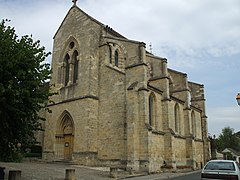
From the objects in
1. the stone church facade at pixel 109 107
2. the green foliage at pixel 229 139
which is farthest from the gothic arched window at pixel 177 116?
the green foliage at pixel 229 139

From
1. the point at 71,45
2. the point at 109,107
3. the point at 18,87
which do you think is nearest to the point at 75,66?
the point at 71,45

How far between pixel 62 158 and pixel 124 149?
6.40m

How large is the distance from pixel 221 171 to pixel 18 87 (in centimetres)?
909

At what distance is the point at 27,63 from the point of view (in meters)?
12.1

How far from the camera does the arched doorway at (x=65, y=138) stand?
76.9 feet

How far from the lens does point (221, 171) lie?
424 inches

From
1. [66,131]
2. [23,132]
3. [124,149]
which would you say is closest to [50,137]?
[66,131]

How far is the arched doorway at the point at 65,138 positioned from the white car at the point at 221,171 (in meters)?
14.3

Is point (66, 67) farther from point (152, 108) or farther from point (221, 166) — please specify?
point (221, 166)

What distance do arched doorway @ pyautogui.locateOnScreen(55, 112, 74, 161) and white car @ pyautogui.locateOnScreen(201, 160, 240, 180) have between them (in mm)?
14289

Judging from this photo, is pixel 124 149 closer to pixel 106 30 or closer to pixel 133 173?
pixel 133 173

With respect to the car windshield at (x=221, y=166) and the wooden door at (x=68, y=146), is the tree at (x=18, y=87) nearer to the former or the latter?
the car windshield at (x=221, y=166)

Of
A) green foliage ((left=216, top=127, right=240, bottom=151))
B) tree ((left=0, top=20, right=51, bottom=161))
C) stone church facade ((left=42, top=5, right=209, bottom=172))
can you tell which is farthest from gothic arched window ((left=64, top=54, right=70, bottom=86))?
green foliage ((left=216, top=127, right=240, bottom=151))

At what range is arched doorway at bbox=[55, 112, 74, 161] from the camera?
23.5 metres
